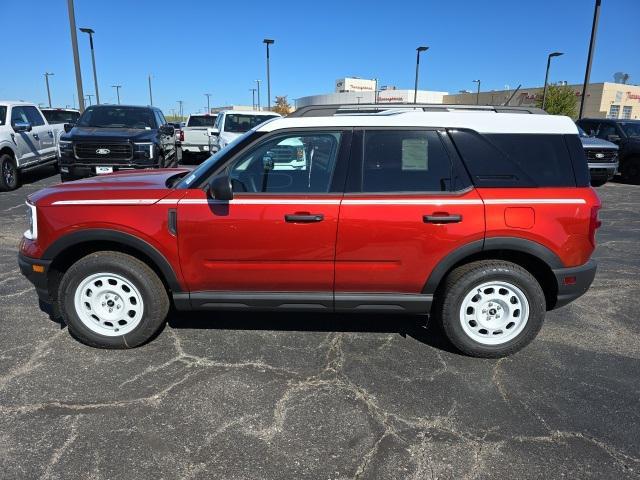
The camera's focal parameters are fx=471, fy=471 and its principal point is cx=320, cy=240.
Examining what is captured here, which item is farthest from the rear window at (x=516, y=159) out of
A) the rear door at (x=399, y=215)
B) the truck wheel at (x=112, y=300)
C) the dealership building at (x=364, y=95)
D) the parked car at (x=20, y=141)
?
the dealership building at (x=364, y=95)

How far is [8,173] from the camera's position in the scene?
34.1 ft

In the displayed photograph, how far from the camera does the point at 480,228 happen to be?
3.27 m

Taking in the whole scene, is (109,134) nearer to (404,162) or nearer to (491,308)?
(404,162)

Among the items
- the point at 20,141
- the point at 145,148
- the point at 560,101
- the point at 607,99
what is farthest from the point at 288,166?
the point at 607,99

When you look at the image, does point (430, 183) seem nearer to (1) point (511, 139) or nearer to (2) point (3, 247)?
(1) point (511, 139)

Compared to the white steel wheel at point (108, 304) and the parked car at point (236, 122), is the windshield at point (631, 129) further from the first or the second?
the white steel wheel at point (108, 304)

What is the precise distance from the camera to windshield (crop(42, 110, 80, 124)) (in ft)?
53.0

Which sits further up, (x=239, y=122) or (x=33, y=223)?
(x=239, y=122)

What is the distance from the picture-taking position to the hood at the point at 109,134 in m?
9.27

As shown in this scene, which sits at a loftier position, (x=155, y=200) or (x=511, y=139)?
(x=511, y=139)

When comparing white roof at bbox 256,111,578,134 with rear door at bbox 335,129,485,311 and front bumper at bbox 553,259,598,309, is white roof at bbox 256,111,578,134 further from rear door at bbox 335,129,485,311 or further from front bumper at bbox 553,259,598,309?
front bumper at bbox 553,259,598,309

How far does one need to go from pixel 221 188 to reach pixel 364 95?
89.9 m

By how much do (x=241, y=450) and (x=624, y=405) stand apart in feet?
7.90

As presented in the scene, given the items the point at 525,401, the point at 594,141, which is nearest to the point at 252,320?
the point at 525,401
